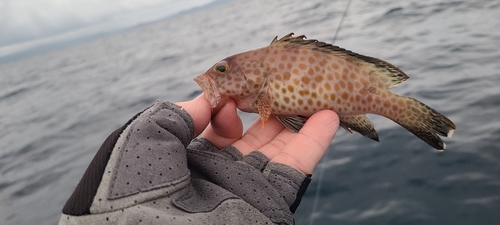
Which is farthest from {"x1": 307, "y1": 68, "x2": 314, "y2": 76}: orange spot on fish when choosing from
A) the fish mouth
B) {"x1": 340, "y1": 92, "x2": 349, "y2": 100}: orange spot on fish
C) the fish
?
the fish mouth

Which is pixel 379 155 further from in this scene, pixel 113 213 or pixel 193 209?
pixel 113 213

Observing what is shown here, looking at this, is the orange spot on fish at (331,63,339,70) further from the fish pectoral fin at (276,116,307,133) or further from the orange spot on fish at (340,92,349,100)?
the fish pectoral fin at (276,116,307,133)

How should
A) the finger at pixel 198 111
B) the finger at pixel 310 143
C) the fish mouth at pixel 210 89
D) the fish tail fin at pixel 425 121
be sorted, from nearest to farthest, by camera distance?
the finger at pixel 310 143 → the finger at pixel 198 111 → the fish tail fin at pixel 425 121 → the fish mouth at pixel 210 89

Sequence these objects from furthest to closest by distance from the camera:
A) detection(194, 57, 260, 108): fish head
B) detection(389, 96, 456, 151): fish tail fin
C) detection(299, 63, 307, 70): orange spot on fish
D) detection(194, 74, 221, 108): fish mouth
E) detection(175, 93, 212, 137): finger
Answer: detection(194, 57, 260, 108): fish head → detection(299, 63, 307, 70): orange spot on fish → detection(194, 74, 221, 108): fish mouth → detection(389, 96, 456, 151): fish tail fin → detection(175, 93, 212, 137): finger

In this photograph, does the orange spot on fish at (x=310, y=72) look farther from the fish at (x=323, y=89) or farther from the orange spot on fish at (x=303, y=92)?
the orange spot on fish at (x=303, y=92)

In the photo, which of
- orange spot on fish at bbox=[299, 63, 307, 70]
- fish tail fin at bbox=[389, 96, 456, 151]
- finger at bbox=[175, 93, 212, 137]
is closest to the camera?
finger at bbox=[175, 93, 212, 137]

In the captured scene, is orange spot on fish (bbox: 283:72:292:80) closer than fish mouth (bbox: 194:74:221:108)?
No

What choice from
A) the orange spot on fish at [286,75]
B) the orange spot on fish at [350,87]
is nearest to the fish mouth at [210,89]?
the orange spot on fish at [286,75]
